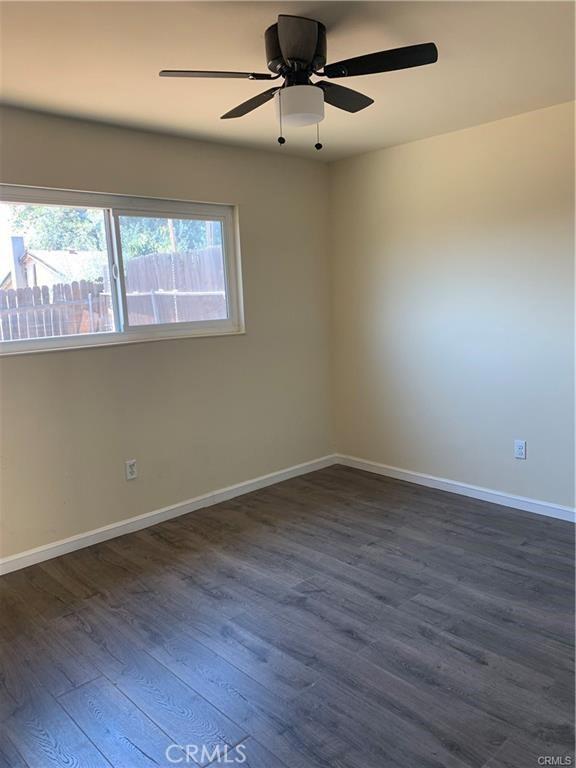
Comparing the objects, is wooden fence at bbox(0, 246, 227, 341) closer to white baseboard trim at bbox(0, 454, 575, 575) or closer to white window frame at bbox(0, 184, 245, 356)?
white window frame at bbox(0, 184, 245, 356)

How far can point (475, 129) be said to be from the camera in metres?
3.43

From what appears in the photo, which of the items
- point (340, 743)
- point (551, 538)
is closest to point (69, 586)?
point (340, 743)

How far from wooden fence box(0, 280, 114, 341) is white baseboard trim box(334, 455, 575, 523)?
91.6 inches

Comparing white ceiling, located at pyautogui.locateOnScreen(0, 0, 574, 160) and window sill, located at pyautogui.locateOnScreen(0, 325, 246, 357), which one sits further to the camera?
window sill, located at pyautogui.locateOnScreen(0, 325, 246, 357)

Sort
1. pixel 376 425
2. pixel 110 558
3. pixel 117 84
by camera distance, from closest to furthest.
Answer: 1. pixel 117 84
2. pixel 110 558
3. pixel 376 425

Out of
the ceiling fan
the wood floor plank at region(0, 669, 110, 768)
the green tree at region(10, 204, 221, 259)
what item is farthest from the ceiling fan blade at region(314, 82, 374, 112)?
the wood floor plank at region(0, 669, 110, 768)

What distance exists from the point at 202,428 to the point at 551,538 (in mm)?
2287

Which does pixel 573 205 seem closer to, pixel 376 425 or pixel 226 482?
pixel 376 425

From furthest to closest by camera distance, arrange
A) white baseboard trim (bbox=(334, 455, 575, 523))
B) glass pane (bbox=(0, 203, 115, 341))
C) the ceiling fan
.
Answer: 1. white baseboard trim (bbox=(334, 455, 575, 523))
2. glass pane (bbox=(0, 203, 115, 341))
3. the ceiling fan

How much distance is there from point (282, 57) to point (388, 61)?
409 mm

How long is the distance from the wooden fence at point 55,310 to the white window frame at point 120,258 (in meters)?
0.04

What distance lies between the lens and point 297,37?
6.23 ft

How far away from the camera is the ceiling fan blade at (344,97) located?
6.78 feet

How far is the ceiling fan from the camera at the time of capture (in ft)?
6.03
